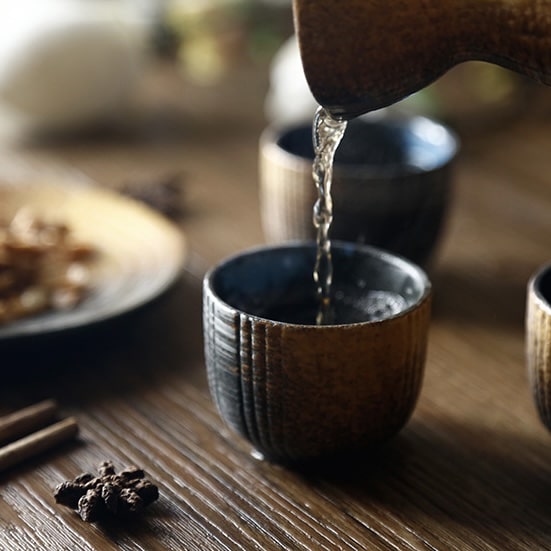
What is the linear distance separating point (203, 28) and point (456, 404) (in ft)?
4.26

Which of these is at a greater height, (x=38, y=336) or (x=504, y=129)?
(x=38, y=336)

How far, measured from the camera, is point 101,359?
1002mm

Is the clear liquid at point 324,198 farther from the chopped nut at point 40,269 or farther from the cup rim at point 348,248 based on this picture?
the chopped nut at point 40,269

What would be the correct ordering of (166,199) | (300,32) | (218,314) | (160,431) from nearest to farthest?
(300,32) < (218,314) < (160,431) < (166,199)

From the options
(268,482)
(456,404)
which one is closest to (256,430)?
(268,482)

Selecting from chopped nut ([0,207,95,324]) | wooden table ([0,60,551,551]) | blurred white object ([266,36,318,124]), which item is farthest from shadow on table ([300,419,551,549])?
blurred white object ([266,36,318,124])

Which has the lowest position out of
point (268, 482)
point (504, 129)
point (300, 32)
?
point (504, 129)

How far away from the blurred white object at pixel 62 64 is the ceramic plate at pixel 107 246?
13.6 inches

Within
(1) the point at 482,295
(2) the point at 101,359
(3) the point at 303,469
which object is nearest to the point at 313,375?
(3) the point at 303,469

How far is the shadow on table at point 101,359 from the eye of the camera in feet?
3.08

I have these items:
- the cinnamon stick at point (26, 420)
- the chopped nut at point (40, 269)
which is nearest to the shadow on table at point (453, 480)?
the cinnamon stick at point (26, 420)

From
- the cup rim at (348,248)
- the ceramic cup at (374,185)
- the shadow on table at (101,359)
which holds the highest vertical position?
the cup rim at (348,248)

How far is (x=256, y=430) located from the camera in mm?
790

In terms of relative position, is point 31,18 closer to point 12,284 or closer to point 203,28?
point 203,28
